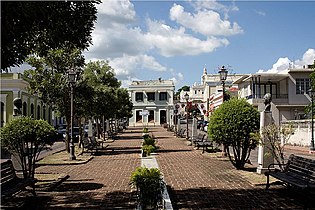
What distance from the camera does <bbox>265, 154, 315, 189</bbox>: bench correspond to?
9.14m

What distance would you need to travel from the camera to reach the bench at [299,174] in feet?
30.0

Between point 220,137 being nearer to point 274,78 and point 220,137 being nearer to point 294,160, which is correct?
point 294,160

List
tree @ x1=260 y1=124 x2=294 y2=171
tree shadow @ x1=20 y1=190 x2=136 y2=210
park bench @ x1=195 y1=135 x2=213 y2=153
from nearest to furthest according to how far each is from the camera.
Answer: tree shadow @ x1=20 y1=190 x2=136 y2=210 < tree @ x1=260 y1=124 x2=294 y2=171 < park bench @ x1=195 y1=135 x2=213 y2=153

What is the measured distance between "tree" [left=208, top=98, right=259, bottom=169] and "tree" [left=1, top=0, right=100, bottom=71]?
7.20m

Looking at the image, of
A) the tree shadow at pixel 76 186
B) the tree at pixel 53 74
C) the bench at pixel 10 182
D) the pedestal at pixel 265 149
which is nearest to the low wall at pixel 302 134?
the tree at pixel 53 74

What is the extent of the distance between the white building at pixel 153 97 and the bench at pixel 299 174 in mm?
80505

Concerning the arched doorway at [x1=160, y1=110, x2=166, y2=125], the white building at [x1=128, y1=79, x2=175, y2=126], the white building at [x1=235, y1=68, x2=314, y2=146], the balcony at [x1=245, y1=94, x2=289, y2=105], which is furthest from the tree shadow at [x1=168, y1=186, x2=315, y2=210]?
the arched doorway at [x1=160, y1=110, x2=166, y2=125]

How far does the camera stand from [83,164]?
1878cm

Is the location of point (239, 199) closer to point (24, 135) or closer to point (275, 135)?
point (275, 135)

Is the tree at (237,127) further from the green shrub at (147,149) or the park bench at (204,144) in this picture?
the park bench at (204,144)

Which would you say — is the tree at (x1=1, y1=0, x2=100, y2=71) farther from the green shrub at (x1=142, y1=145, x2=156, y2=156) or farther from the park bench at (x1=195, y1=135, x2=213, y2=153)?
the park bench at (x1=195, y1=135, x2=213, y2=153)

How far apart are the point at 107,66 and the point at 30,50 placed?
2983cm

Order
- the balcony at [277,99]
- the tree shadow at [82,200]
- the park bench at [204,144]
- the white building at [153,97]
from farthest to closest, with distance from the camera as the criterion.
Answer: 1. the white building at [153,97]
2. the balcony at [277,99]
3. the park bench at [204,144]
4. the tree shadow at [82,200]

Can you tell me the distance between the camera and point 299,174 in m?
10.2
